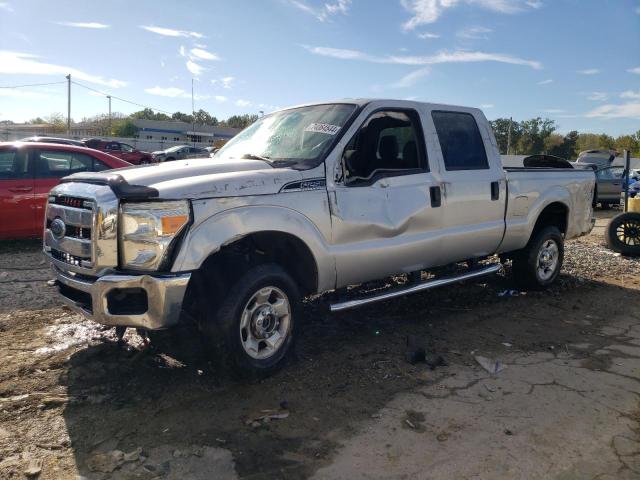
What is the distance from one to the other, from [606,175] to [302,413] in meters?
18.4

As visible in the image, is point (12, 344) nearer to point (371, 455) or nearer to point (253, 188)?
point (253, 188)

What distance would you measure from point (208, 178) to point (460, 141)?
298cm


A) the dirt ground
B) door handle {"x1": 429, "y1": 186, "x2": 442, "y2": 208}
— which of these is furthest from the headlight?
door handle {"x1": 429, "y1": 186, "x2": 442, "y2": 208}

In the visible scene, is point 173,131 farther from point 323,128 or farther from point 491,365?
point 491,365

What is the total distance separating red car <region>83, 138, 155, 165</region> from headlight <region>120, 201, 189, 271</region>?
21.2 m

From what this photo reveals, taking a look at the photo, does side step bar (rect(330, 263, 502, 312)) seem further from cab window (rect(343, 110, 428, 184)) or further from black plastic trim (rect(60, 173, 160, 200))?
black plastic trim (rect(60, 173, 160, 200))

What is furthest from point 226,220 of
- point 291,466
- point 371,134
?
point 371,134

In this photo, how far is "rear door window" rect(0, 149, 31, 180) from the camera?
754 centimetres

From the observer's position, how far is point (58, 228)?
153 inches

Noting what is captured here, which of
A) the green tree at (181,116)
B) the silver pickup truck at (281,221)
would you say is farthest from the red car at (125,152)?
the green tree at (181,116)

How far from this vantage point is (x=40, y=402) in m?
3.52

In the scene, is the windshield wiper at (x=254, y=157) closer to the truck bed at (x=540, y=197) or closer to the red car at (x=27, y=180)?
the truck bed at (x=540, y=197)

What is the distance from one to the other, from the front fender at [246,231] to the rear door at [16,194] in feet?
17.0

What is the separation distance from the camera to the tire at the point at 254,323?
360 cm
